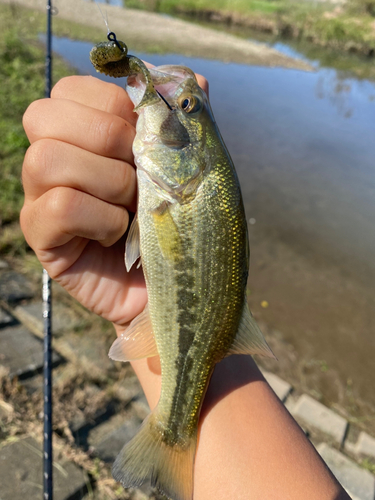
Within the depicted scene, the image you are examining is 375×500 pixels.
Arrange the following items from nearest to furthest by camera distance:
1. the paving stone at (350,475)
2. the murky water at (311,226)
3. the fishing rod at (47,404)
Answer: the fishing rod at (47,404) → the paving stone at (350,475) → the murky water at (311,226)

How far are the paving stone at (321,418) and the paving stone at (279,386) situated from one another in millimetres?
151

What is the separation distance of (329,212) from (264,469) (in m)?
7.03

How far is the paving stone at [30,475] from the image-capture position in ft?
7.43

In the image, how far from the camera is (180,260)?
1.56 metres

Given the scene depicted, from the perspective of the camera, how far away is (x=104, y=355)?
11.2 feet

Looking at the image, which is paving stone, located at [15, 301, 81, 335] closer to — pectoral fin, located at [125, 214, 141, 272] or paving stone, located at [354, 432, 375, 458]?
pectoral fin, located at [125, 214, 141, 272]

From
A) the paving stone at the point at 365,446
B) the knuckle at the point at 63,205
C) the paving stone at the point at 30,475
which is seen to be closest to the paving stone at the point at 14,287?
the paving stone at the point at 30,475

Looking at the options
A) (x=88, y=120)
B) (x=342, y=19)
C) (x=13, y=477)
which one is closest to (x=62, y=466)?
(x=13, y=477)

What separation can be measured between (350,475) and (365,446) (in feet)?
1.67

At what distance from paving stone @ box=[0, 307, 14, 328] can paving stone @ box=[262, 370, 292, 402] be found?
271 cm

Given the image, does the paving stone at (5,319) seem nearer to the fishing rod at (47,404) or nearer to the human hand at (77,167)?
the fishing rod at (47,404)

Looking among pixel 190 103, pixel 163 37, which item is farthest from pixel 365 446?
pixel 163 37

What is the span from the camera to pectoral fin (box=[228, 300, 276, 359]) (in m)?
1.62

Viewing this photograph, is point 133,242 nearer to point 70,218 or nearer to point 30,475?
point 70,218
